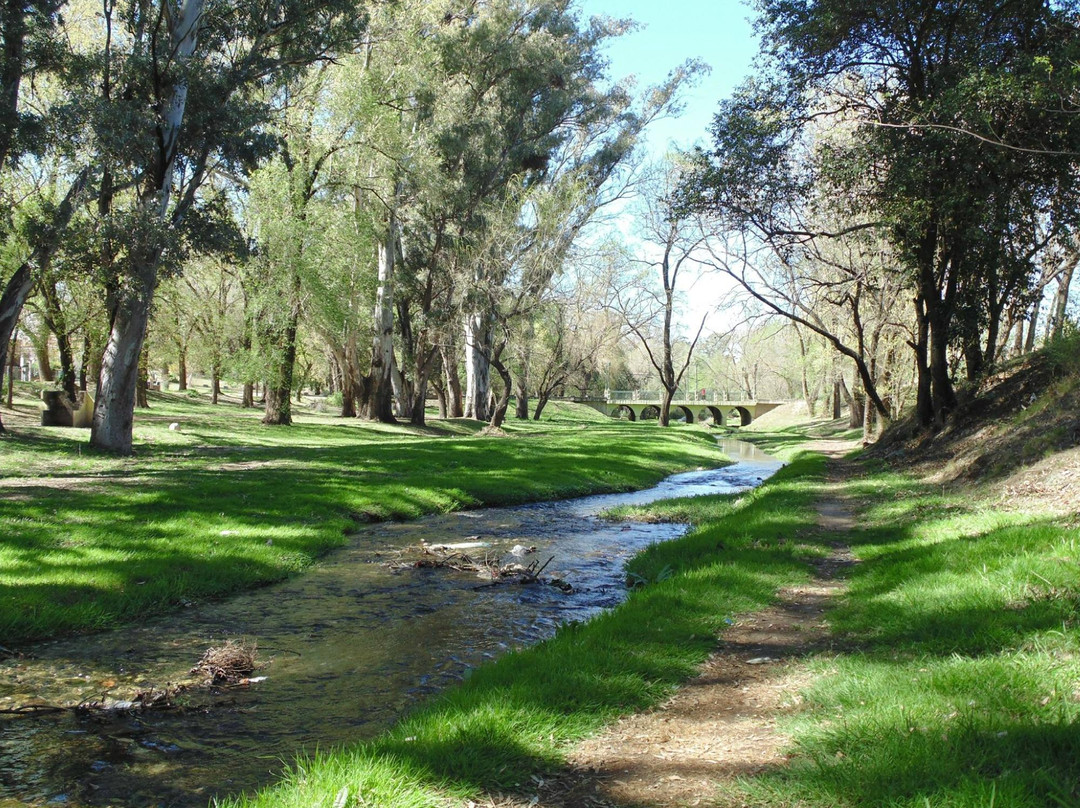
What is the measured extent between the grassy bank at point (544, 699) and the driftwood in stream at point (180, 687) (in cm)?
194

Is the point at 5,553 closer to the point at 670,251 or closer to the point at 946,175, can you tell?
the point at 946,175

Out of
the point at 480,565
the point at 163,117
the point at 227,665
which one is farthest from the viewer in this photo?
the point at 163,117

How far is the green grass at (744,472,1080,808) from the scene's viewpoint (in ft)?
11.2

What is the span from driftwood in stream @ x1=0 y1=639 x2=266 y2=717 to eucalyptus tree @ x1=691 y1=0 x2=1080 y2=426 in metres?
13.1

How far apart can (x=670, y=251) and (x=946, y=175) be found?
32.9 m

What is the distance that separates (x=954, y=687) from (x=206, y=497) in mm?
12730

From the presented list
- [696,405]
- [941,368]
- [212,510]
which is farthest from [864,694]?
[696,405]

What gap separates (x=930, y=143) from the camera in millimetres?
14812

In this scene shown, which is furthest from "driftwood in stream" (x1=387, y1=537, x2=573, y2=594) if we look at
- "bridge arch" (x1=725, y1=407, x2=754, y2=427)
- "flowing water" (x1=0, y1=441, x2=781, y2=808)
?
"bridge arch" (x1=725, y1=407, x2=754, y2=427)

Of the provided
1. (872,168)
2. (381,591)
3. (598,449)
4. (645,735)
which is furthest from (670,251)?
(645,735)

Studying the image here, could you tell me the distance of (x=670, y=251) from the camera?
4769 centimetres

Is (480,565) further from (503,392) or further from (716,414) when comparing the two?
(716,414)

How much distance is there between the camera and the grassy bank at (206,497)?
27.7ft

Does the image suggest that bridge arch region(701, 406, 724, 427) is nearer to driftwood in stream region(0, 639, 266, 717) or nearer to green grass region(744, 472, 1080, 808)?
green grass region(744, 472, 1080, 808)
